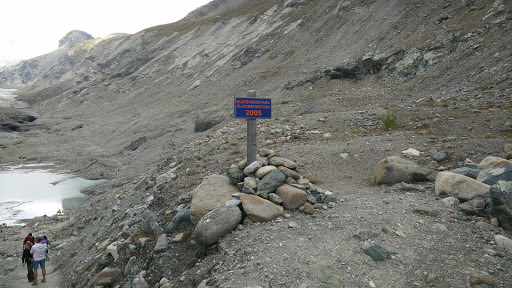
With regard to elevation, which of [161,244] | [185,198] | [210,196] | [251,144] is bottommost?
[161,244]

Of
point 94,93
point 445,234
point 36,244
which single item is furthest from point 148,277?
point 94,93

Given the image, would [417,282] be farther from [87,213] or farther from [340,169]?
[87,213]

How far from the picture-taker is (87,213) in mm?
15438

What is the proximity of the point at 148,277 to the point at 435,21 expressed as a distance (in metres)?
30.2

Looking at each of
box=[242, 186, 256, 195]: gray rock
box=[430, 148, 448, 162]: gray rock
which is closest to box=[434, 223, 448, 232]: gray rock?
box=[242, 186, 256, 195]: gray rock

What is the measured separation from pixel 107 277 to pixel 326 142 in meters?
8.98

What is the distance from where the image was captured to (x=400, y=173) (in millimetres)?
7816

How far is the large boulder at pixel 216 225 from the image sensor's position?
18.7 ft

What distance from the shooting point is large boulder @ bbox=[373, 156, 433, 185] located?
776 cm

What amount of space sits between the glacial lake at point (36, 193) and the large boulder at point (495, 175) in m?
24.7

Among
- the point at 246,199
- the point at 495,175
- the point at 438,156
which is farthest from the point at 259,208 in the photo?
the point at 438,156

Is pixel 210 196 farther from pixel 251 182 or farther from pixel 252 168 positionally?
pixel 252 168

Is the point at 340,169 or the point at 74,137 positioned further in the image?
the point at 74,137

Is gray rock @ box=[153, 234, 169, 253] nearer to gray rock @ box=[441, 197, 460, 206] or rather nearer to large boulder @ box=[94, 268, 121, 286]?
large boulder @ box=[94, 268, 121, 286]
